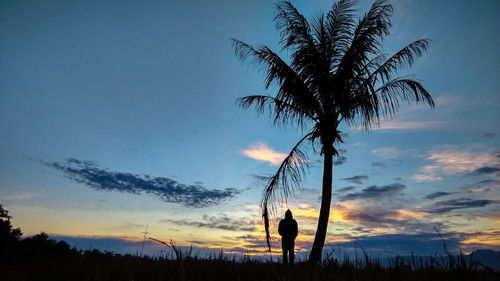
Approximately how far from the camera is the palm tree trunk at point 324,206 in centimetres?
1146

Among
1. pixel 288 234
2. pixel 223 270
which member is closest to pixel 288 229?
pixel 288 234

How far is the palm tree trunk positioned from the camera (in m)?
11.5

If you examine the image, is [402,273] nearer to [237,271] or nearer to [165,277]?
[237,271]

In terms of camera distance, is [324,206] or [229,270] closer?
[229,270]

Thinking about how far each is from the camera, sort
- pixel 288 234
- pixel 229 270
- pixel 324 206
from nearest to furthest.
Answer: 1. pixel 229 270
2. pixel 288 234
3. pixel 324 206

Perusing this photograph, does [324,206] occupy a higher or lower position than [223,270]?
higher

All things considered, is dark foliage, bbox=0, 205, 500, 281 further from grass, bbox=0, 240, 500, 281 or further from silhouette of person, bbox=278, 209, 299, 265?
silhouette of person, bbox=278, 209, 299, 265

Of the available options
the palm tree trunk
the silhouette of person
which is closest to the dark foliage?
the silhouette of person

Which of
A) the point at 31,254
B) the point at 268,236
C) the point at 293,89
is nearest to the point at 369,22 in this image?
the point at 293,89

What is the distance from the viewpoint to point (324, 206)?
11844 mm

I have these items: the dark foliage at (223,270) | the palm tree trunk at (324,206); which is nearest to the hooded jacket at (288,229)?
the dark foliage at (223,270)

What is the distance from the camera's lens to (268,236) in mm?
12203

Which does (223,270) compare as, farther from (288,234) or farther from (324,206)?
(324,206)

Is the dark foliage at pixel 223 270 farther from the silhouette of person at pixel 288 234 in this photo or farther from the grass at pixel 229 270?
the silhouette of person at pixel 288 234
